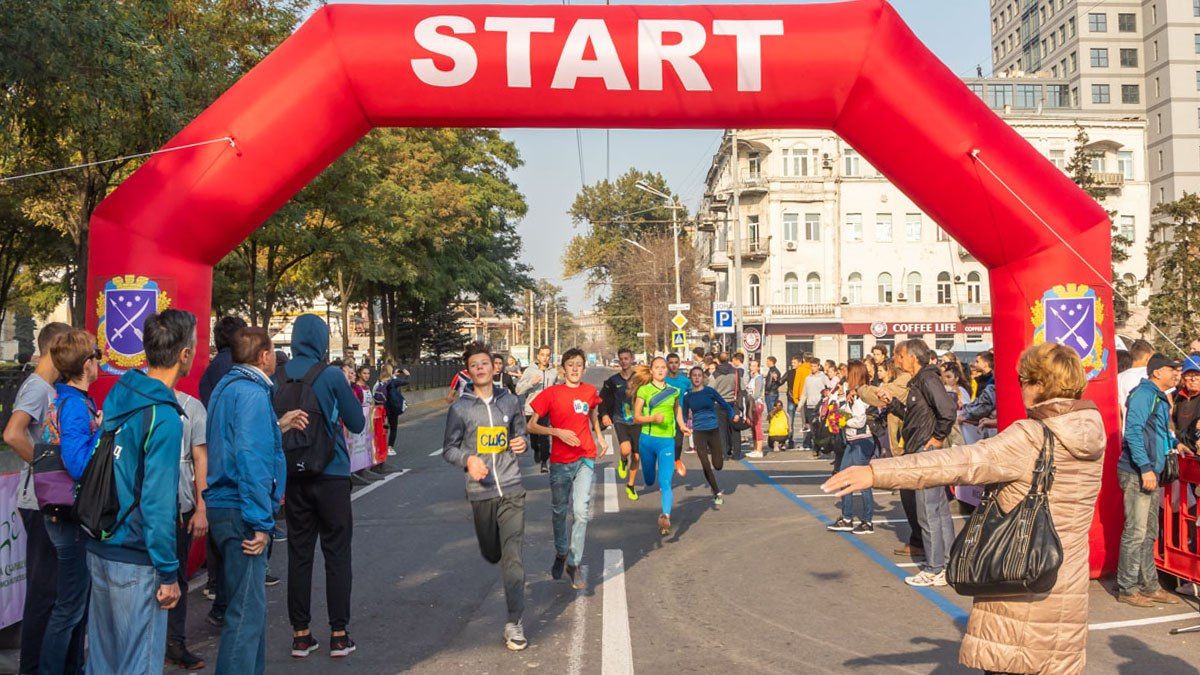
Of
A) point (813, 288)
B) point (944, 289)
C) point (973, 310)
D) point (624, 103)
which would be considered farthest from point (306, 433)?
point (944, 289)

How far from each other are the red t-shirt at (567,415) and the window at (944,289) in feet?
170

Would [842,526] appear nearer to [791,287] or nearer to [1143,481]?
[1143,481]

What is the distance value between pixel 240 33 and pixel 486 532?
18.4 metres

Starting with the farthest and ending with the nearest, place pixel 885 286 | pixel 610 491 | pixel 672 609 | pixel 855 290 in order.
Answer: pixel 885 286
pixel 855 290
pixel 610 491
pixel 672 609

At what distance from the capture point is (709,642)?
6609 millimetres

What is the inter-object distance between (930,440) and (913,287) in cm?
5043

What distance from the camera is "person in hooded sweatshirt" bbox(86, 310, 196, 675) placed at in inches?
161

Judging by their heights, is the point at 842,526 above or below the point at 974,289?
below

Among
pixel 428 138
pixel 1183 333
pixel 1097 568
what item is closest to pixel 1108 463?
pixel 1097 568

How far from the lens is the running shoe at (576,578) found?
8117mm

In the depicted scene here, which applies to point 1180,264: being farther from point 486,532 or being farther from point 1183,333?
point 486,532

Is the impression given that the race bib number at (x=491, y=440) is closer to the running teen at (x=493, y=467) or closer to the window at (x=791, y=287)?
the running teen at (x=493, y=467)

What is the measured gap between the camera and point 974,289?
57.2 m

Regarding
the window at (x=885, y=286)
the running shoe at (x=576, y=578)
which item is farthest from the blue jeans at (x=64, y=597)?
the window at (x=885, y=286)
